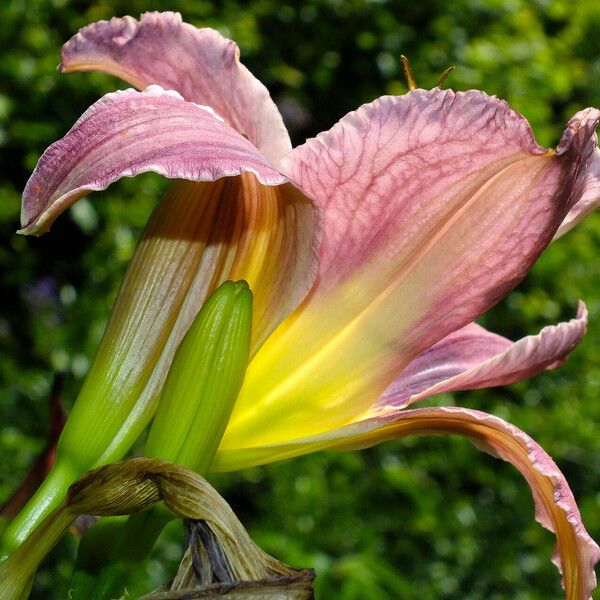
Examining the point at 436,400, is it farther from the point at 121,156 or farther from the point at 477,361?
the point at 121,156

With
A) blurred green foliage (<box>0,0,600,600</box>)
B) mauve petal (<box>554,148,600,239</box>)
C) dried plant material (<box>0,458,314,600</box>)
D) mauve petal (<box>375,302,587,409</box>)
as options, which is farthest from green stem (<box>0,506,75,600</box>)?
blurred green foliage (<box>0,0,600,600</box>)

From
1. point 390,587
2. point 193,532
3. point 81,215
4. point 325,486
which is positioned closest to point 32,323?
point 81,215

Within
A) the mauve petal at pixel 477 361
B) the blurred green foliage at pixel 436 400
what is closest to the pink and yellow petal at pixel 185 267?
the mauve petal at pixel 477 361

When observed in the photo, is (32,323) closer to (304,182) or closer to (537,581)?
(537,581)

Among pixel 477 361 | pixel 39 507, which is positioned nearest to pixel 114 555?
pixel 39 507

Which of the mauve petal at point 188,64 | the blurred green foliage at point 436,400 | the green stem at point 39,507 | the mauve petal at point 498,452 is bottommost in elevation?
the blurred green foliage at point 436,400

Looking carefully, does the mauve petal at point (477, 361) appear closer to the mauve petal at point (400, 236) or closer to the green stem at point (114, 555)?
the mauve petal at point (400, 236)

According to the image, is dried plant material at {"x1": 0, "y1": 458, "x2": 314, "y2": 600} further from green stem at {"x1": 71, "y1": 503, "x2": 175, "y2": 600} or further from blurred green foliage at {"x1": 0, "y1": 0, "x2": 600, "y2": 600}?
blurred green foliage at {"x1": 0, "y1": 0, "x2": 600, "y2": 600}
